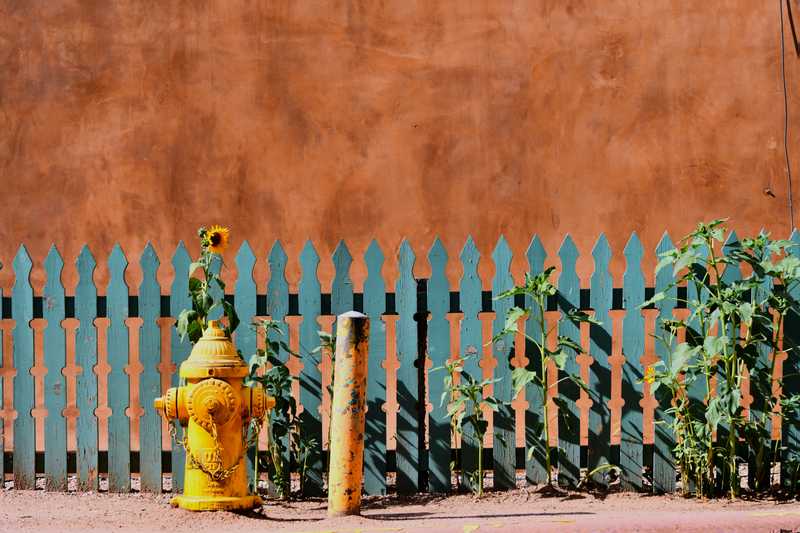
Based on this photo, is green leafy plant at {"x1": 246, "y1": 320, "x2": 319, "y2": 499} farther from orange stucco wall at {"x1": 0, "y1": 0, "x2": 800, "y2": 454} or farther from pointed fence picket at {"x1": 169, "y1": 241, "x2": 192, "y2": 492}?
orange stucco wall at {"x1": 0, "y1": 0, "x2": 800, "y2": 454}

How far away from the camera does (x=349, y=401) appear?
5777mm

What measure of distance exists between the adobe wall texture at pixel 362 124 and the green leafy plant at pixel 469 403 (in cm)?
195

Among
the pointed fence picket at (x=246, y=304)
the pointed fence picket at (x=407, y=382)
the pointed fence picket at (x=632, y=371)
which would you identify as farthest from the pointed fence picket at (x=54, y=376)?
the pointed fence picket at (x=632, y=371)

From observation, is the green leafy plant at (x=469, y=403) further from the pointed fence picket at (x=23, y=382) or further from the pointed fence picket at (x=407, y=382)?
the pointed fence picket at (x=23, y=382)

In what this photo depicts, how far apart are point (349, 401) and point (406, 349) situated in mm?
1250

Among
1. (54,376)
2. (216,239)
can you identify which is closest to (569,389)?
(216,239)

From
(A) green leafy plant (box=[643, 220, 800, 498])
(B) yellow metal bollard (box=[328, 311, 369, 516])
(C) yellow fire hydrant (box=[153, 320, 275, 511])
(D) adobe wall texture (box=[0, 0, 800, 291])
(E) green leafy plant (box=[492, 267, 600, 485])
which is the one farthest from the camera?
(D) adobe wall texture (box=[0, 0, 800, 291])

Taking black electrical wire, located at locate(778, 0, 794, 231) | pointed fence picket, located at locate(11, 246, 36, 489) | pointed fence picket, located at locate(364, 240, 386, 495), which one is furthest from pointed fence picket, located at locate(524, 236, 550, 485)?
pointed fence picket, located at locate(11, 246, 36, 489)

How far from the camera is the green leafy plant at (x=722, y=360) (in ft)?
21.5

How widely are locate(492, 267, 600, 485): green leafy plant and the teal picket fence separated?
9cm

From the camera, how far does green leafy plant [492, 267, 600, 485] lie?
665cm

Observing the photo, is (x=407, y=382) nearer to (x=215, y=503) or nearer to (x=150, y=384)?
(x=215, y=503)

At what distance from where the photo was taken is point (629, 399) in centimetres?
696

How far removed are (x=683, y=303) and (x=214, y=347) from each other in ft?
10.1
